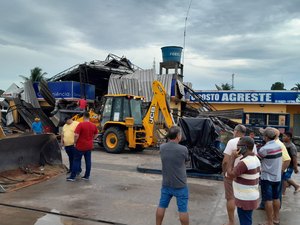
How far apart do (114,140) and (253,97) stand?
11541 millimetres

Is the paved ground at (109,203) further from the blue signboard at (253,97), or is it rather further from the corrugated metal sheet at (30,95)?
the blue signboard at (253,97)

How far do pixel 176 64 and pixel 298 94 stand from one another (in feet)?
24.6

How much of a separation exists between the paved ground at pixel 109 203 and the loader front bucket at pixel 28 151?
72cm

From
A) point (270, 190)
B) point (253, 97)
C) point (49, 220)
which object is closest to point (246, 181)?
point (270, 190)

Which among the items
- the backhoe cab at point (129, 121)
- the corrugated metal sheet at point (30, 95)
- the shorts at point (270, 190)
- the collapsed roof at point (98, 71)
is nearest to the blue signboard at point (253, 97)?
the collapsed roof at point (98, 71)

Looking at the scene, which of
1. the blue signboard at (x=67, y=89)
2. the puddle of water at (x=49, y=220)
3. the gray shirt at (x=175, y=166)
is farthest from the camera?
the blue signboard at (x=67, y=89)

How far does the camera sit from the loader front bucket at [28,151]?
26.1 feet

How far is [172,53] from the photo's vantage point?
70.4 feet

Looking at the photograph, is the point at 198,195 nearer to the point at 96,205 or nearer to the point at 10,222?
the point at 96,205

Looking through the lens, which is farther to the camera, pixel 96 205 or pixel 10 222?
pixel 96 205

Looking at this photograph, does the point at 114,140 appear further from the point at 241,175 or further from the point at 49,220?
the point at 241,175

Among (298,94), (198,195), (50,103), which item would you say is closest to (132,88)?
(50,103)

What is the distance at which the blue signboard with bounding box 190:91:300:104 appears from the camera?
2127cm

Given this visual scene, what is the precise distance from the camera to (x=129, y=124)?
13977 millimetres
